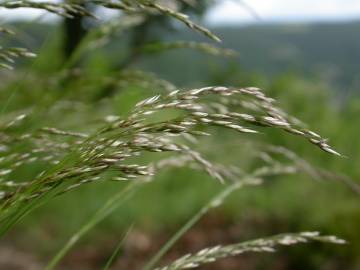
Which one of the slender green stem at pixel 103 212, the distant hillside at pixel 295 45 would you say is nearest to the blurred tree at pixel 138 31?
the slender green stem at pixel 103 212

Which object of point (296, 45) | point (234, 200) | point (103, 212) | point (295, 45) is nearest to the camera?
point (103, 212)

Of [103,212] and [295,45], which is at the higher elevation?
[103,212]

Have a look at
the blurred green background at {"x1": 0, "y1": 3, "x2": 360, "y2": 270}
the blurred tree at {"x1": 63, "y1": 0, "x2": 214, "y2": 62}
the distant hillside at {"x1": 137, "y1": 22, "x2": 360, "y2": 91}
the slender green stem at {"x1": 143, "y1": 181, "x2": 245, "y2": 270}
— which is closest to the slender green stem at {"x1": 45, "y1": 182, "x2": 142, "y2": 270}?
the slender green stem at {"x1": 143, "y1": 181, "x2": 245, "y2": 270}

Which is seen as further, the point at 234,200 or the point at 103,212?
the point at 234,200

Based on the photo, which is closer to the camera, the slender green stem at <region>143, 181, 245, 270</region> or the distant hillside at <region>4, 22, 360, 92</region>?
the slender green stem at <region>143, 181, 245, 270</region>

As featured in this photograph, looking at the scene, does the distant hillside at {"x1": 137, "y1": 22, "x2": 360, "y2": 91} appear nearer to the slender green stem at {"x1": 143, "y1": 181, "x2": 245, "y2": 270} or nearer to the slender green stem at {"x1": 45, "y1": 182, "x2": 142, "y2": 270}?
the slender green stem at {"x1": 143, "y1": 181, "x2": 245, "y2": 270}

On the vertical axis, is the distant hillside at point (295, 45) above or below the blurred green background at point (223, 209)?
below

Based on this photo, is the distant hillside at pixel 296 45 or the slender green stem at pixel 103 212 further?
the distant hillside at pixel 296 45

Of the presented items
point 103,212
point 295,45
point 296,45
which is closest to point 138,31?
point 103,212

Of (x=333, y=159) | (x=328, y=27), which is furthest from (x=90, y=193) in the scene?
(x=328, y=27)

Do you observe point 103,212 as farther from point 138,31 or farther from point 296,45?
point 296,45

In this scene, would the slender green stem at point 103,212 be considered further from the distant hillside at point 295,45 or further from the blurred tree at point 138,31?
the distant hillside at point 295,45

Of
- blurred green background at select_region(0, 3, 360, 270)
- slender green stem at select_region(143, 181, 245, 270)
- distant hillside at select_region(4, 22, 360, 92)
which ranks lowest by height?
distant hillside at select_region(4, 22, 360, 92)

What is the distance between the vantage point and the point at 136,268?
5.55m
